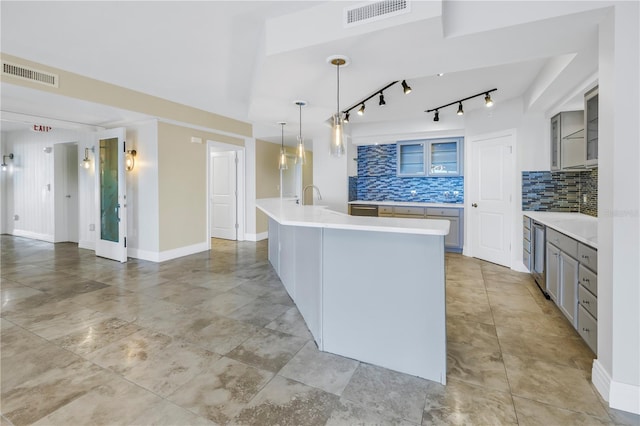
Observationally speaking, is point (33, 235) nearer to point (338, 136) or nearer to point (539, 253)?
point (338, 136)

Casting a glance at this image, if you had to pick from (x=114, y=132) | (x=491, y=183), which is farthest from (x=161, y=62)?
(x=491, y=183)

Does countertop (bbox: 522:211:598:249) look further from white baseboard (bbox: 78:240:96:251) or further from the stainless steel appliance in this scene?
white baseboard (bbox: 78:240:96:251)

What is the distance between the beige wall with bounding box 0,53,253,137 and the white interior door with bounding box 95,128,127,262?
2.66 feet

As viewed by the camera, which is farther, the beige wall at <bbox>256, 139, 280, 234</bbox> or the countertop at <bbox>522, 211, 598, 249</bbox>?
the beige wall at <bbox>256, 139, 280, 234</bbox>

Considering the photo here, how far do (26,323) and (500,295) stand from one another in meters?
4.70

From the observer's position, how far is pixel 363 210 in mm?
6410

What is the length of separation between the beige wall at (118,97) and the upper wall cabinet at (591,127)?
518cm

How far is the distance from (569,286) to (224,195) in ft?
20.3

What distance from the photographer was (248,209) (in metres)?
6.84

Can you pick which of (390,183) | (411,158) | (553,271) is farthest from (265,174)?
(553,271)

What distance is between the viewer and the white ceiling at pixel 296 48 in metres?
2.01

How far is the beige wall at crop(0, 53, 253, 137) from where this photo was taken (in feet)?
10.9

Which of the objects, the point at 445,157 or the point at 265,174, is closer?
the point at 445,157

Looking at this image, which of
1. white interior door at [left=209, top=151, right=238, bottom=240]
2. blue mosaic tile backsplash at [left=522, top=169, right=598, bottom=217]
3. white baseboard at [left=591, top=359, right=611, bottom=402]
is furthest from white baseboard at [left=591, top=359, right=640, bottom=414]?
white interior door at [left=209, top=151, right=238, bottom=240]
